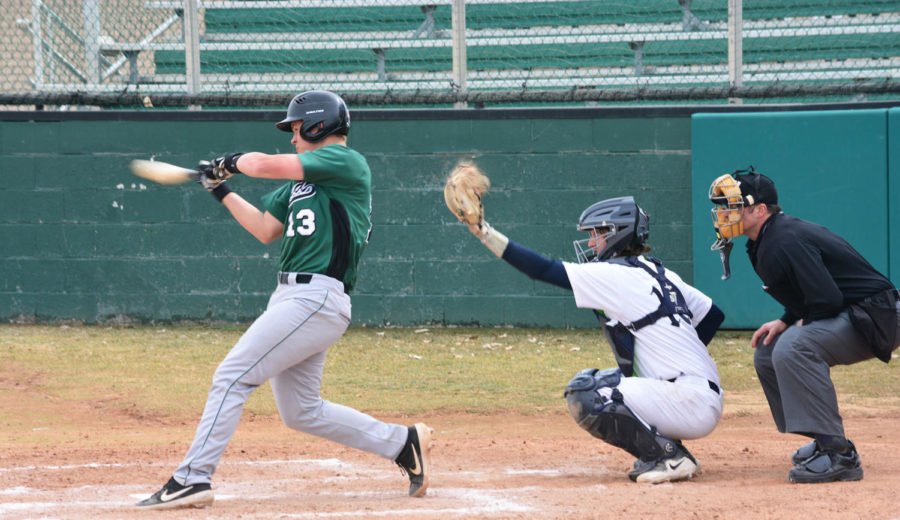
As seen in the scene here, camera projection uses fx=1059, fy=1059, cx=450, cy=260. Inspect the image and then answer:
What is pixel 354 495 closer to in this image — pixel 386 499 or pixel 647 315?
pixel 386 499

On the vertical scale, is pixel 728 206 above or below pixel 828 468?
above

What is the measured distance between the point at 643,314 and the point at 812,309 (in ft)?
2.44

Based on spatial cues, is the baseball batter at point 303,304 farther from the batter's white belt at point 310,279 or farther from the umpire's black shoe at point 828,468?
the umpire's black shoe at point 828,468

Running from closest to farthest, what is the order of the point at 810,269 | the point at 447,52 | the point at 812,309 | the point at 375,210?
1. the point at 810,269
2. the point at 812,309
3. the point at 375,210
4. the point at 447,52

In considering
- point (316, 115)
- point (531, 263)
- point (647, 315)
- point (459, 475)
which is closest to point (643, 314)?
point (647, 315)

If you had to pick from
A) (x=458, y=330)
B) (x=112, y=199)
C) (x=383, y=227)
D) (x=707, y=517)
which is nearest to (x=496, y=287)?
(x=458, y=330)

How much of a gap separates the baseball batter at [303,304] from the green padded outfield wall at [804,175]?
5.07 metres

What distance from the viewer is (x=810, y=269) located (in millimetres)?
4473

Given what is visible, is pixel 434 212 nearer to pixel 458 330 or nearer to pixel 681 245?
pixel 458 330

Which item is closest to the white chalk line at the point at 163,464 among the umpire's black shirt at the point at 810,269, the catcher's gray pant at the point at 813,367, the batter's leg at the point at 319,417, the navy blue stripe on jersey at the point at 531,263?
the batter's leg at the point at 319,417

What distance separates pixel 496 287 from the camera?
942 cm

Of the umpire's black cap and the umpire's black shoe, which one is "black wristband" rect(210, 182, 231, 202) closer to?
the umpire's black cap

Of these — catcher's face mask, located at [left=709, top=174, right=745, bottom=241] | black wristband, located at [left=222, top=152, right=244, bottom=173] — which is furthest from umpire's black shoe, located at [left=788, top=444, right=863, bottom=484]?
black wristband, located at [left=222, top=152, right=244, bottom=173]

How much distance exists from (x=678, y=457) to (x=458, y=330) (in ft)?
16.3
